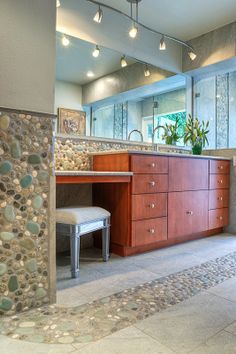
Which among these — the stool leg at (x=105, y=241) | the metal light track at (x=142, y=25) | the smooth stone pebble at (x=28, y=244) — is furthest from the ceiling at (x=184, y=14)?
the smooth stone pebble at (x=28, y=244)

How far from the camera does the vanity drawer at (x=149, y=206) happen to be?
2363 millimetres

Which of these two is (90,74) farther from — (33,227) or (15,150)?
(33,227)

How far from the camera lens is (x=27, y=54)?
1437mm

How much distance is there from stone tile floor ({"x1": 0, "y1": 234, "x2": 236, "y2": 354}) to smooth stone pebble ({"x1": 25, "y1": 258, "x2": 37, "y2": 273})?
0.73 ft

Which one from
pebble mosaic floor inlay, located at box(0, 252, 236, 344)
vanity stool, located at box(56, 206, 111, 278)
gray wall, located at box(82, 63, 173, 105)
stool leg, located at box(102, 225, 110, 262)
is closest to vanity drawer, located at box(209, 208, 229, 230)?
pebble mosaic floor inlay, located at box(0, 252, 236, 344)

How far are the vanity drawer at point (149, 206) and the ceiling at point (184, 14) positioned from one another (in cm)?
195

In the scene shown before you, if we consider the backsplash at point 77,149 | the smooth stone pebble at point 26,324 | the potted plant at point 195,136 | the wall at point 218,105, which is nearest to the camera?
the smooth stone pebble at point 26,324

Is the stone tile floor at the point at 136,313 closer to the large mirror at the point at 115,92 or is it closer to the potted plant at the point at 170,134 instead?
the large mirror at the point at 115,92

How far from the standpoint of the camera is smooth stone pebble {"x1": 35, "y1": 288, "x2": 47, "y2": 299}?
1507 millimetres

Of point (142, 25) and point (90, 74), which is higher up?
point (142, 25)

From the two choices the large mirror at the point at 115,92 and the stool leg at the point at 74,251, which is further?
the large mirror at the point at 115,92

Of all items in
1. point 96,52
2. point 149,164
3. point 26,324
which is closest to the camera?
point 26,324

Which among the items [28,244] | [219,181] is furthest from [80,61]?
[219,181]

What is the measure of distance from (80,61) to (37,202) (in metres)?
1.75
